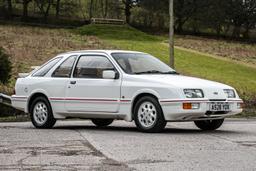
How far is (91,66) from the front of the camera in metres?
12.7

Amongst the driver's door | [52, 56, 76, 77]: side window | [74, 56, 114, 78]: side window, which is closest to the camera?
the driver's door

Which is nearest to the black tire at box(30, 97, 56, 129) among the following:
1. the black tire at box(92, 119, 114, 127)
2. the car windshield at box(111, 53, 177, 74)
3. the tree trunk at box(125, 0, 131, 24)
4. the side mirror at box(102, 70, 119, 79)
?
the black tire at box(92, 119, 114, 127)

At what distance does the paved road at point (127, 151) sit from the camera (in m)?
7.66

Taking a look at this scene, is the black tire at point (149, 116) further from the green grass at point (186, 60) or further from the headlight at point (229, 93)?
the green grass at point (186, 60)

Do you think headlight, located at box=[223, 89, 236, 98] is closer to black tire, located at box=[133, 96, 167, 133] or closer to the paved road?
the paved road

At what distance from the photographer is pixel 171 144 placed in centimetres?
960

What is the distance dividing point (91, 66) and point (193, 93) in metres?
2.51

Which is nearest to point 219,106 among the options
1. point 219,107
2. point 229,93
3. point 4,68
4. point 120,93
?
point 219,107

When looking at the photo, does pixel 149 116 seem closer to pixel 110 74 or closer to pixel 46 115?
pixel 110 74

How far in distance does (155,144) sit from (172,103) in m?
1.65

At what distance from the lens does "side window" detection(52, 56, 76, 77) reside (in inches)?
513

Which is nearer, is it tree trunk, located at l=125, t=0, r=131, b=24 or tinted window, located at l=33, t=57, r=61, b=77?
tinted window, located at l=33, t=57, r=61, b=77

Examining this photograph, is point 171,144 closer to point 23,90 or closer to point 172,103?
point 172,103

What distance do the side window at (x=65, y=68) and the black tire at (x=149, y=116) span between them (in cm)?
209
